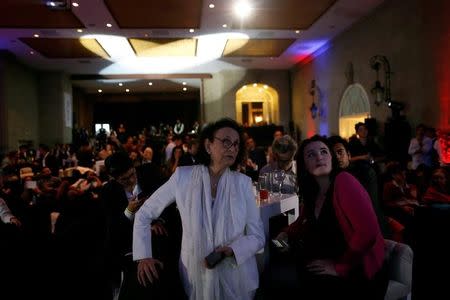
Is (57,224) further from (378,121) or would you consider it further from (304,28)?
(304,28)

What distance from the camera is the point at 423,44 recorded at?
776 centimetres

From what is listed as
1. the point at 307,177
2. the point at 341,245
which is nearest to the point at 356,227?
the point at 341,245

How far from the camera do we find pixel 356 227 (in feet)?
5.88

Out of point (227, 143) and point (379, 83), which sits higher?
point (379, 83)

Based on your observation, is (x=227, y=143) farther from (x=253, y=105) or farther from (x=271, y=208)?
(x=253, y=105)

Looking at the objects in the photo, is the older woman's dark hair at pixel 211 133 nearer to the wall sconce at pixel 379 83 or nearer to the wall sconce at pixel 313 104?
the wall sconce at pixel 379 83

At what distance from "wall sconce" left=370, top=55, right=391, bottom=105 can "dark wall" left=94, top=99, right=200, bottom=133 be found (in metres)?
16.9

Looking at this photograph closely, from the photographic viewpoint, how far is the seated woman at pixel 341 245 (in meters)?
1.81

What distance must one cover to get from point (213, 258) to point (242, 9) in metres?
7.90

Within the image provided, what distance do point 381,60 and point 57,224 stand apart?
24.6 ft

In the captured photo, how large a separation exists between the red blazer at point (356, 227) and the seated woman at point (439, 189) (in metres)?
3.63

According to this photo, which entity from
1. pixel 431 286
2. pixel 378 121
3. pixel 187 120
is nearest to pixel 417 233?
pixel 431 286

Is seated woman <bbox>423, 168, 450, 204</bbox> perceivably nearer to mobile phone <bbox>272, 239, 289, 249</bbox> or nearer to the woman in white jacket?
mobile phone <bbox>272, 239, 289, 249</bbox>

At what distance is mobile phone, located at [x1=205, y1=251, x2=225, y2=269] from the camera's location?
68.8 inches
